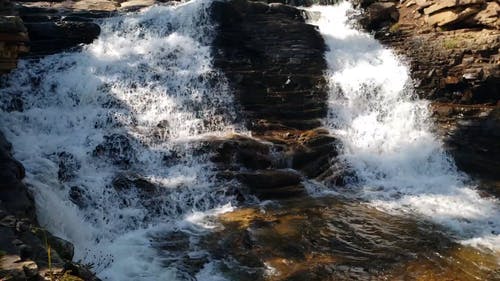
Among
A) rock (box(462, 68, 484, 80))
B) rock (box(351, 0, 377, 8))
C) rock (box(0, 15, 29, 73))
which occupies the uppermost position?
rock (box(351, 0, 377, 8))

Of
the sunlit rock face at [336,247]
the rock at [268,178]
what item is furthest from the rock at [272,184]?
the sunlit rock face at [336,247]

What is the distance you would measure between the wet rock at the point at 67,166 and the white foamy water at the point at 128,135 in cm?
3

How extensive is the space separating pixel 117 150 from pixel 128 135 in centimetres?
55

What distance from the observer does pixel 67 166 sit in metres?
10.7

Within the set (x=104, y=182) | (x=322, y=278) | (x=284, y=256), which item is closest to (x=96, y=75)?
(x=104, y=182)

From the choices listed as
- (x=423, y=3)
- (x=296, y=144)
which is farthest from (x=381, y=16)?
(x=296, y=144)

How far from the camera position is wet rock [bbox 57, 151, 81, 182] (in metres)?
10.3

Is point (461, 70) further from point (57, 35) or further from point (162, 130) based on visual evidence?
point (57, 35)

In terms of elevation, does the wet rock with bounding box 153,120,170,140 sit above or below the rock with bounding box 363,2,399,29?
below

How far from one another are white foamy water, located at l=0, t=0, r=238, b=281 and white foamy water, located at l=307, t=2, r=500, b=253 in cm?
318

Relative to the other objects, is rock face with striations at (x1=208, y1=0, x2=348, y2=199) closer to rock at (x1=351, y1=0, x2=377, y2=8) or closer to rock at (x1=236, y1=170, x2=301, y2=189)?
rock at (x1=236, y1=170, x2=301, y2=189)

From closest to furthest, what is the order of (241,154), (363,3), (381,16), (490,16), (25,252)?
1. (25,252)
2. (241,154)
3. (490,16)
4. (381,16)
5. (363,3)

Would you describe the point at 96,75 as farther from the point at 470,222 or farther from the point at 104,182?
the point at 470,222

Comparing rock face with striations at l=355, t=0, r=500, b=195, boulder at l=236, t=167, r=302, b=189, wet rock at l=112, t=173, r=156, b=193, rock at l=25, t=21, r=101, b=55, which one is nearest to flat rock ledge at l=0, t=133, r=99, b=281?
wet rock at l=112, t=173, r=156, b=193
